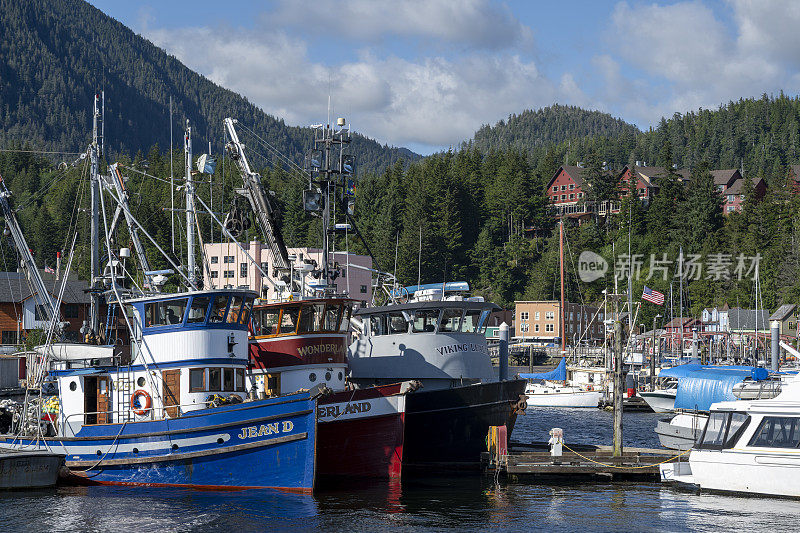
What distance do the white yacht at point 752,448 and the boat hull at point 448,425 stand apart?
8.31 metres

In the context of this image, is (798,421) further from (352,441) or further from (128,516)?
(128,516)

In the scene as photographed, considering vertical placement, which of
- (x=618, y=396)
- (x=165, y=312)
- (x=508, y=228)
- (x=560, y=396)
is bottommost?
(x=560, y=396)

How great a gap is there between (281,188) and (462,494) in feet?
445

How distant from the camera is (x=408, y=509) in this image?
2800 cm

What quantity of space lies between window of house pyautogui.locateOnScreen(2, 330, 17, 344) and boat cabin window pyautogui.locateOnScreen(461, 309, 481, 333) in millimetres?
54842

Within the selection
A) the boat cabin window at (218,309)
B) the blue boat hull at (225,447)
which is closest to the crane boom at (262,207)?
the boat cabin window at (218,309)

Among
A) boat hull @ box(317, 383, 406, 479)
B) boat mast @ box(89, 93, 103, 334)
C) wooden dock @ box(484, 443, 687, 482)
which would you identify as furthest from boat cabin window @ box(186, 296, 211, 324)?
wooden dock @ box(484, 443, 687, 482)

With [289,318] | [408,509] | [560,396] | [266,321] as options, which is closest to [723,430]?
[408,509]

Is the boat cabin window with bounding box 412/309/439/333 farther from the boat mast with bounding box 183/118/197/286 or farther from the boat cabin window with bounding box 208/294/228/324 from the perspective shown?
the boat mast with bounding box 183/118/197/286

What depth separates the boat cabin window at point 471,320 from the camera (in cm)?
3888

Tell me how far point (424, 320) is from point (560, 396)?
40.3 m

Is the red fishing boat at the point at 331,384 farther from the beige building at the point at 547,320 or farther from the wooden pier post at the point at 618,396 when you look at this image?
the beige building at the point at 547,320

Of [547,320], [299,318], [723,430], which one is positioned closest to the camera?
[723,430]

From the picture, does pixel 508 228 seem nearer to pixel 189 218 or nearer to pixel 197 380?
pixel 189 218
